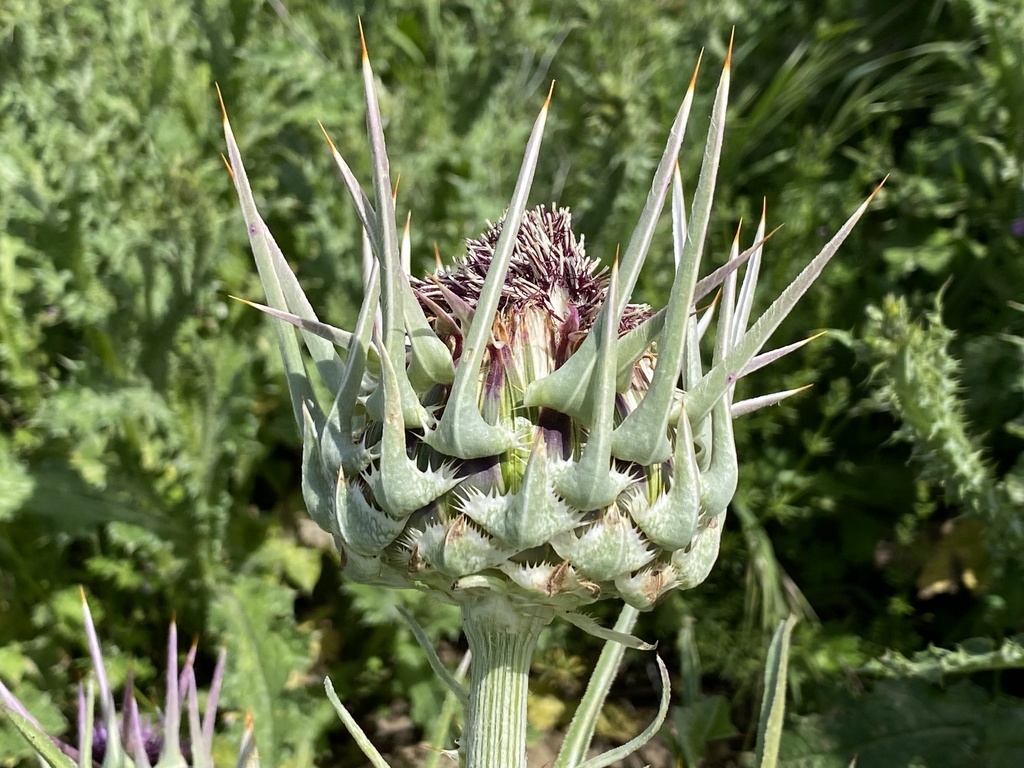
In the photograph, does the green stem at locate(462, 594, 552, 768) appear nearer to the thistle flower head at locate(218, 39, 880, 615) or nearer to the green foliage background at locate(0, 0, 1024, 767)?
the thistle flower head at locate(218, 39, 880, 615)

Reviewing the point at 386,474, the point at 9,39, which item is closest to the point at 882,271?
the point at 386,474

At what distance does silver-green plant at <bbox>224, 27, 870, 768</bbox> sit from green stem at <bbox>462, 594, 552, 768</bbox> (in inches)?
0.6

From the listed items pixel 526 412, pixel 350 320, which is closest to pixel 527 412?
pixel 526 412

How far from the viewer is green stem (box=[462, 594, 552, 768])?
1144 mm

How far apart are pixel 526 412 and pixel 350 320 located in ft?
6.08

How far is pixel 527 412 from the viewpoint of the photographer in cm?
100

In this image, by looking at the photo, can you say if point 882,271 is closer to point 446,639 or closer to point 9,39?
point 446,639

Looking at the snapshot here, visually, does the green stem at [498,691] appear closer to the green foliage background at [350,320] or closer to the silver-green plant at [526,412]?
the silver-green plant at [526,412]

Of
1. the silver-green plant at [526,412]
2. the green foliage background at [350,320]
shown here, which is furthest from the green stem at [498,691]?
the green foliage background at [350,320]

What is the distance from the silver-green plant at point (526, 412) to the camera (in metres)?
0.90

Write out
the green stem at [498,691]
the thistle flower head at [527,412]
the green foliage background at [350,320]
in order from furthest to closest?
1. the green foliage background at [350,320]
2. the green stem at [498,691]
3. the thistle flower head at [527,412]

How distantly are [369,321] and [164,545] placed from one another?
1.71 metres

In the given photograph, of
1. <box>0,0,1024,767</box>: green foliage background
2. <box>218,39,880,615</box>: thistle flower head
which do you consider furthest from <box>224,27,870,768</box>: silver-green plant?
<box>0,0,1024,767</box>: green foliage background

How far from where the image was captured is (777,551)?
290cm
